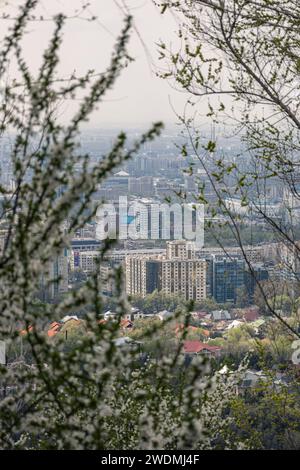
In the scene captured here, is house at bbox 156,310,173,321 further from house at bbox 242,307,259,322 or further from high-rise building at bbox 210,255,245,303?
high-rise building at bbox 210,255,245,303

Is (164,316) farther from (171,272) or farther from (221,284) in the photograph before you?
(171,272)

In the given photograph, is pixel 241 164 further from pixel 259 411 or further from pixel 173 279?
pixel 173 279

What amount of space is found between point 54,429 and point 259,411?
528cm

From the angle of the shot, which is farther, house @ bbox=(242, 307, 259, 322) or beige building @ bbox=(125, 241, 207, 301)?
beige building @ bbox=(125, 241, 207, 301)

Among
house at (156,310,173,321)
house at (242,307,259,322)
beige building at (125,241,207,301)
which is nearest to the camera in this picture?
house at (156,310,173,321)

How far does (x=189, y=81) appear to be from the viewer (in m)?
5.36

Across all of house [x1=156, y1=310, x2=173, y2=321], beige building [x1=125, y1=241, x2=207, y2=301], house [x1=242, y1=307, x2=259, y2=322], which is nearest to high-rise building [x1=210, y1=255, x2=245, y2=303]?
beige building [x1=125, y1=241, x2=207, y2=301]

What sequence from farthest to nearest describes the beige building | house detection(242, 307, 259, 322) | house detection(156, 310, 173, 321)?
the beige building, house detection(242, 307, 259, 322), house detection(156, 310, 173, 321)

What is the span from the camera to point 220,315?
1405cm

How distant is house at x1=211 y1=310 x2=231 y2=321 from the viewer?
45.7 feet

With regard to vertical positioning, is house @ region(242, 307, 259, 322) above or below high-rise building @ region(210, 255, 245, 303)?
below

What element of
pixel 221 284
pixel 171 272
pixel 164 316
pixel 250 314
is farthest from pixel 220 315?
pixel 164 316

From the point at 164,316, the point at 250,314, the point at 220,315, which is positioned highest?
the point at 164,316

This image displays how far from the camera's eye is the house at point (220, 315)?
13.9 metres
